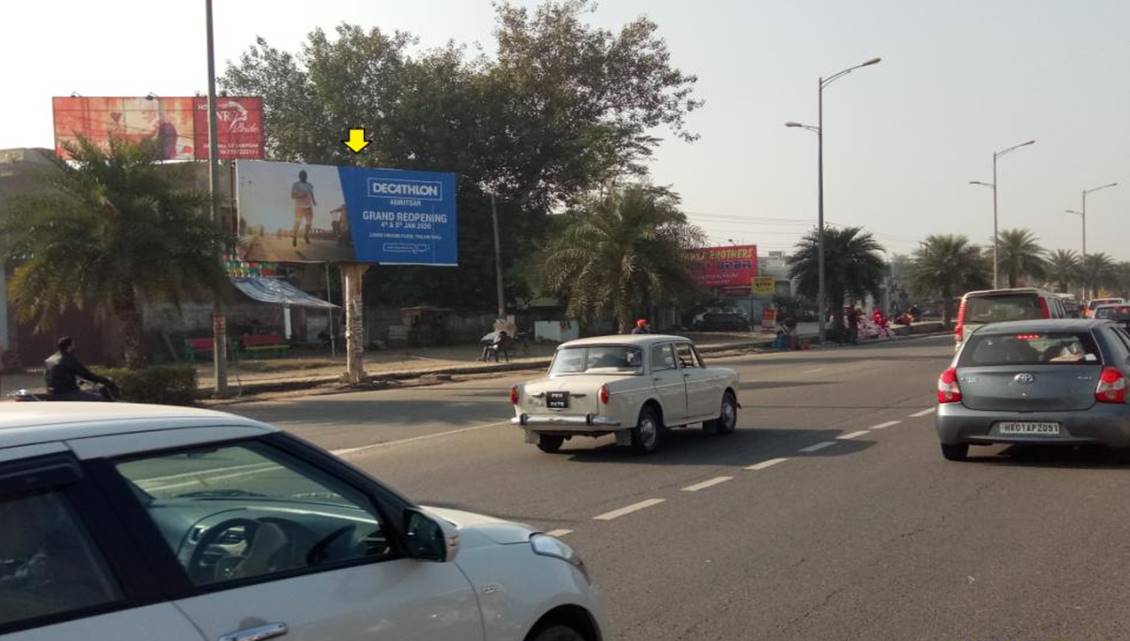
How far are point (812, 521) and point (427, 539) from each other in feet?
17.9

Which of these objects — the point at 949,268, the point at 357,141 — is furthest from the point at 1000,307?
the point at 949,268

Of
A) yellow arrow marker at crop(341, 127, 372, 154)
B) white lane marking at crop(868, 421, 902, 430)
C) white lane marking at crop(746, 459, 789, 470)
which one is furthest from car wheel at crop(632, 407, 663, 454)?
yellow arrow marker at crop(341, 127, 372, 154)

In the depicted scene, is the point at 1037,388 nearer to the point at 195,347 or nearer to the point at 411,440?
the point at 411,440

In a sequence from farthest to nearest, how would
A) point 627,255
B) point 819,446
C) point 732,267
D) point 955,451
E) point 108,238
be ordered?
1. point 732,267
2. point 627,255
3. point 108,238
4. point 819,446
5. point 955,451

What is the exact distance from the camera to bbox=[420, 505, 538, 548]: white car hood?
3766mm

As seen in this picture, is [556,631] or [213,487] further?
[556,631]

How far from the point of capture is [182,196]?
2289 centimetres

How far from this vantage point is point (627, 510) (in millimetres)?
8961

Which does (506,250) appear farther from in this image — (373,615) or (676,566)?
(373,615)

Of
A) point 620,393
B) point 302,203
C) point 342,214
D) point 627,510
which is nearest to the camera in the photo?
point 627,510

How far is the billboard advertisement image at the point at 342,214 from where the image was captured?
88.1 ft

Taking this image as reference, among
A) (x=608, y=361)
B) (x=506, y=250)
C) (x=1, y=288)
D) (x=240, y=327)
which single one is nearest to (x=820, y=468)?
(x=608, y=361)

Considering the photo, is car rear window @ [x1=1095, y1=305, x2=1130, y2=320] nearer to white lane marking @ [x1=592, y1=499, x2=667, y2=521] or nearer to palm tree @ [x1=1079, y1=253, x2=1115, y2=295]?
white lane marking @ [x1=592, y1=499, x2=667, y2=521]

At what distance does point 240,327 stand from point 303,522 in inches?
1507
